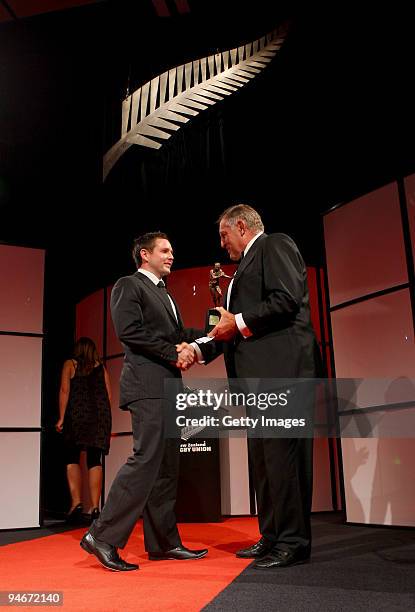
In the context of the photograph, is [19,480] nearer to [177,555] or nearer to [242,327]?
[177,555]

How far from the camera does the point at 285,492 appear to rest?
2352 mm

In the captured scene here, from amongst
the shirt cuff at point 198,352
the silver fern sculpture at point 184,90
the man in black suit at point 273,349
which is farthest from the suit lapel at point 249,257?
the silver fern sculpture at point 184,90

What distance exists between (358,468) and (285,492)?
184 centimetres

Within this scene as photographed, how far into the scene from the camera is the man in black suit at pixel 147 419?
2.38m

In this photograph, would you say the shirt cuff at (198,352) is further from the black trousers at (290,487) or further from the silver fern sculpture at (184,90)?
the silver fern sculpture at (184,90)

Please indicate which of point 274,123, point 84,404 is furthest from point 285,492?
point 274,123

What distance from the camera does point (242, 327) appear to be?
2512 millimetres

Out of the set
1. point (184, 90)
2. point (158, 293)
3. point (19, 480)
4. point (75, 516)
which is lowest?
point (75, 516)

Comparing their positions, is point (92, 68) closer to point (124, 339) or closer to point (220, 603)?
point (124, 339)

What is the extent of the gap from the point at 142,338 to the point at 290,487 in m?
0.88

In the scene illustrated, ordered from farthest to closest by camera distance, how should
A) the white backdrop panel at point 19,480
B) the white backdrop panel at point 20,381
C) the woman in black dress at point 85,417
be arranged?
the woman in black dress at point 85,417
the white backdrop panel at point 20,381
the white backdrop panel at point 19,480

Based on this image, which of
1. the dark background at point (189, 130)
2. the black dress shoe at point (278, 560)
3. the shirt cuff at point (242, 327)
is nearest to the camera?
the black dress shoe at point (278, 560)


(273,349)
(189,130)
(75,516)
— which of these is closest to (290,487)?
(273,349)

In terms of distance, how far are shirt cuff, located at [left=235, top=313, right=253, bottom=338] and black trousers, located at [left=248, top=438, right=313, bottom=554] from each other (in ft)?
1.46
